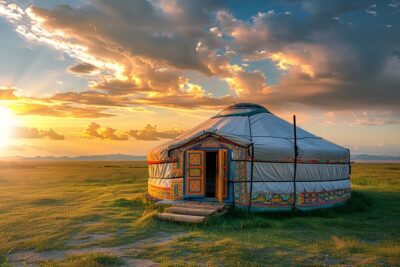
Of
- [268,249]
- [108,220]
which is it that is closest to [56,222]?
[108,220]

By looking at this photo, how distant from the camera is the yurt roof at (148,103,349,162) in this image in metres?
9.24

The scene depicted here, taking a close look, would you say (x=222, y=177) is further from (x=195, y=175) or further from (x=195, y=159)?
(x=195, y=159)

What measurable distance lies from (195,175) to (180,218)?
1.87 m

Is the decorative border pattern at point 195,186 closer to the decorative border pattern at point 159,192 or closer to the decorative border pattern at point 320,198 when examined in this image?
the decorative border pattern at point 159,192

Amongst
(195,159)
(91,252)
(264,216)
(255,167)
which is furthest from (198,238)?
(195,159)

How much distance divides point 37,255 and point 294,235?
4.74 m

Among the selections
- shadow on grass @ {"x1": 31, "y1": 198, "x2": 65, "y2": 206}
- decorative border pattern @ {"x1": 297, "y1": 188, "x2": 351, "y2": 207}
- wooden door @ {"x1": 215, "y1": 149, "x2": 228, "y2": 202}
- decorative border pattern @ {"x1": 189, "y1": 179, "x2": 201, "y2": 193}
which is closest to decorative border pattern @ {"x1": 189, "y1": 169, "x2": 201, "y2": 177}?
decorative border pattern @ {"x1": 189, "y1": 179, "x2": 201, "y2": 193}

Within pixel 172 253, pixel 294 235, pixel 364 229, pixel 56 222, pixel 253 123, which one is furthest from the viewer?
pixel 253 123

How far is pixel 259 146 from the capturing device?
9.20 metres

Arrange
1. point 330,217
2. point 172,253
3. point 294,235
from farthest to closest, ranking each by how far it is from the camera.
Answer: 1. point 330,217
2. point 294,235
3. point 172,253

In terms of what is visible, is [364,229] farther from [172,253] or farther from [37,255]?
[37,255]

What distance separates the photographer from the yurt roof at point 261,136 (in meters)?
9.24

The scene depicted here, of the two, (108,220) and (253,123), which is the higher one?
(253,123)

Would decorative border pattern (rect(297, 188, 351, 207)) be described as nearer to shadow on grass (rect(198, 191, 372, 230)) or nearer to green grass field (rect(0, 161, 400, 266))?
shadow on grass (rect(198, 191, 372, 230))
